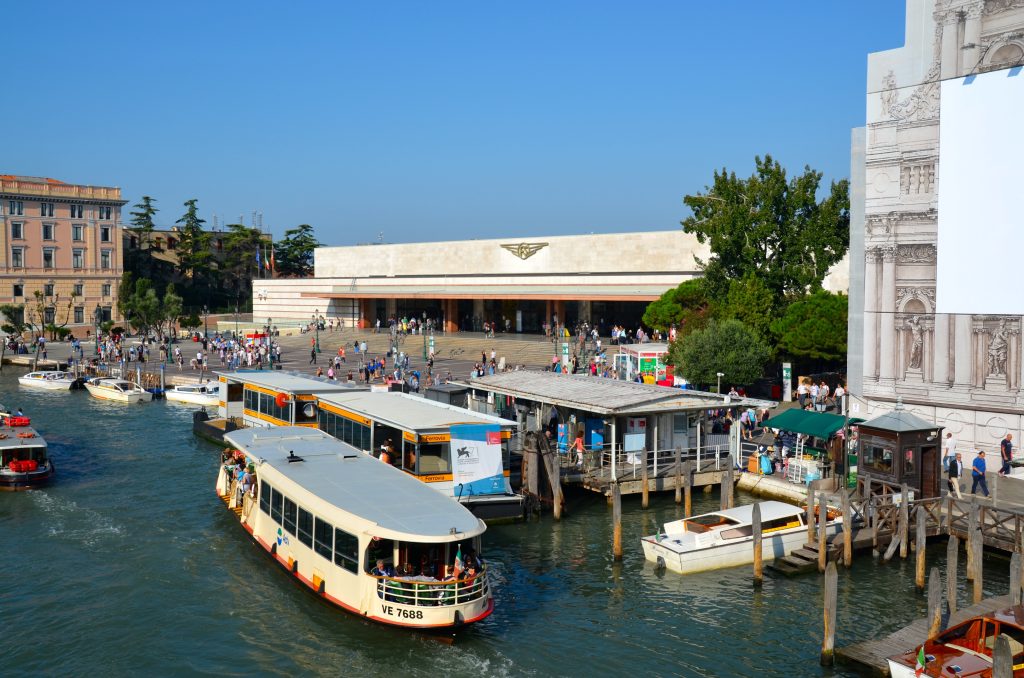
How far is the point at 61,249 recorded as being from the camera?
314ft

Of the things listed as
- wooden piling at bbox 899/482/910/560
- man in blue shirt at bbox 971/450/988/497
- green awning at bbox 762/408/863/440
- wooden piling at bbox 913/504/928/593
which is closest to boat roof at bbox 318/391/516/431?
green awning at bbox 762/408/863/440

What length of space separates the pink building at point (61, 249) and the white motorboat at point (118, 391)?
129 ft

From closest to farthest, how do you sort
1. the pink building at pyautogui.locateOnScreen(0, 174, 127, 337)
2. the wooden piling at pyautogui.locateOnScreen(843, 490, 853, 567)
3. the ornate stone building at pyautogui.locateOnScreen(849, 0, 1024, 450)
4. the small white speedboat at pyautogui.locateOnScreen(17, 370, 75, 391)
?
the wooden piling at pyautogui.locateOnScreen(843, 490, 853, 567)
the ornate stone building at pyautogui.locateOnScreen(849, 0, 1024, 450)
the small white speedboat at pyautogui.locateOnScreen(17, 370, 75, 391)
the pink building at pyautogui.locateOnScreen(0, 174, 127, 337)

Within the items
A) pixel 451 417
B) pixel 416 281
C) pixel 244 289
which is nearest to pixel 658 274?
pixel 416 281

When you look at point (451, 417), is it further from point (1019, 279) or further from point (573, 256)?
point (573, 256)

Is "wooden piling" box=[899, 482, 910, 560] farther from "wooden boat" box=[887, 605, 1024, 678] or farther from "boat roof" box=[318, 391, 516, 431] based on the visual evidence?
"boat roof" box=[318, 391, 516, 431]

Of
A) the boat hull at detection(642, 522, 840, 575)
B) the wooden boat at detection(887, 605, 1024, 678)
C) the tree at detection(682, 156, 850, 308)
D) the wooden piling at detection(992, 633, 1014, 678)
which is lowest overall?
the boat hull at detection(642, 522, 840, 575)

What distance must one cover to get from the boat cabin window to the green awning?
35.3 ft

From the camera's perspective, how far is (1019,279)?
1135 inches

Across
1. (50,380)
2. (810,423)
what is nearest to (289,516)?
(810,423)

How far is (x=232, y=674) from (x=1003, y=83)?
26.6 metres

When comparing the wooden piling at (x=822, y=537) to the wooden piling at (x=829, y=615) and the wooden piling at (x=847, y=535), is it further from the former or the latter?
the wooden piling at (x=829, y=615)

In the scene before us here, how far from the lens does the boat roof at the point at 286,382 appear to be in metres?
33.7

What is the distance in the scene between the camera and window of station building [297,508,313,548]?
65.3 feet
